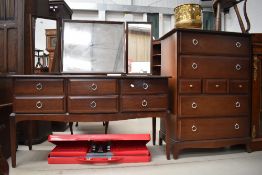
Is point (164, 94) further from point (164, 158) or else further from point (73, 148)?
point (73, 148)

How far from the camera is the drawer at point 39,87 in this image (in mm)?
1778

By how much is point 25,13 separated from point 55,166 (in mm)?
1641

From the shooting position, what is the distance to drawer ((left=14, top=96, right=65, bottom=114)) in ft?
5.82

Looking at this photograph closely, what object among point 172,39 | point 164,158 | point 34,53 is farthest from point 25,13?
point 164,158

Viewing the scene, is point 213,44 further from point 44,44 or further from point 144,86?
point 44,44

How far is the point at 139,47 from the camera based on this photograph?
7.47 ft

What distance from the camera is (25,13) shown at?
237 centimetres

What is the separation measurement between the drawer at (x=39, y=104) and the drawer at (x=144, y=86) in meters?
0.54

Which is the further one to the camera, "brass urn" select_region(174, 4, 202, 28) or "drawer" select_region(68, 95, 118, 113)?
"brass urn" select_region(174, 4, 202, 28)

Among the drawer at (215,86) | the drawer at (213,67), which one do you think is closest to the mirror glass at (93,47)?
the drawer at (213,67)

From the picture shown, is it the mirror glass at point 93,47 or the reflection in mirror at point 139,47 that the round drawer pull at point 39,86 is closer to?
the mirror glass at point 93,47

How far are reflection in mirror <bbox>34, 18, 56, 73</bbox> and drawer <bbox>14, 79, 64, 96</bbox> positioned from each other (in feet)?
2.00

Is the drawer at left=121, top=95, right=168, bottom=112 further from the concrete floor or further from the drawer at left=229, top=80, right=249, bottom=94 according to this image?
the drawer at left=229, top=80, right=249, bottom=94

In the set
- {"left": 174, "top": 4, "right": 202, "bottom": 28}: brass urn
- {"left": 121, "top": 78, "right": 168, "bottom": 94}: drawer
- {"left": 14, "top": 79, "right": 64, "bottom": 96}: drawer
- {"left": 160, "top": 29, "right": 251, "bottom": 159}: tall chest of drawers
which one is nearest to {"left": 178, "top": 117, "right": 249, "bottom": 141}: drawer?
{"left": 160, "top": 29, "right": 251, "bottom": 159}: tall chest of drawers
